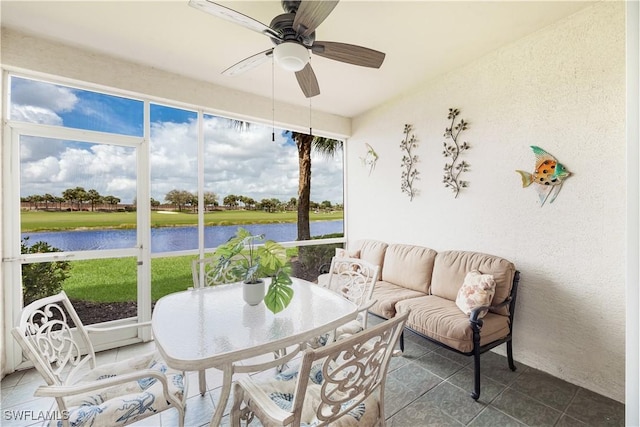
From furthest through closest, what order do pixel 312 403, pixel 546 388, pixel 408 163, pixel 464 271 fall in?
pixel 408 163 < pixel 464 271 < pixel 546 388 < pixel 312 403

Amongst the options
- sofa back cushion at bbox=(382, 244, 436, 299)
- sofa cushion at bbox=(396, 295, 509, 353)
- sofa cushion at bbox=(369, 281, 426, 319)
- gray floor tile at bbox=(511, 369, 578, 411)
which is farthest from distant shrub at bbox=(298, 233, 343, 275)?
gray floor tile at bbox=(511, 369, 578, 411)

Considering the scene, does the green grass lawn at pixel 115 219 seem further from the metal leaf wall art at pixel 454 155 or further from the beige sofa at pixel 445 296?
the metal leaf wall art at pixel 454 155

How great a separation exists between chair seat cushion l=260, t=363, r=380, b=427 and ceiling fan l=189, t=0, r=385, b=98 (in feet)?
6.04

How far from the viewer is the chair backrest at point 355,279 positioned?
7.47 ft

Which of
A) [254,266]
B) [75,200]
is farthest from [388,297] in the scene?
[75,200]

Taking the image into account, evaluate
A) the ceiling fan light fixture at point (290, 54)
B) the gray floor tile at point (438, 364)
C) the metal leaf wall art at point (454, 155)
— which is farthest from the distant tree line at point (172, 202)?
the gray floor tile at point (438, 364)

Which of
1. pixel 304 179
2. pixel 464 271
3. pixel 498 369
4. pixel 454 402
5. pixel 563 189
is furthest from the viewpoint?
pixel 304 179

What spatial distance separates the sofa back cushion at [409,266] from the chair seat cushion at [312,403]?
1853mm

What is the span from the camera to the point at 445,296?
2672 mm

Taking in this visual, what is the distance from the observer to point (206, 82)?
10.3 feet

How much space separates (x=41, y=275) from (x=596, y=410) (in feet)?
15.1

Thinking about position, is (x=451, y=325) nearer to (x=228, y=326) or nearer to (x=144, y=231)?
(x=228, y=326)

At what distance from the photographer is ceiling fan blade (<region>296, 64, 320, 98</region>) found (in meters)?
2.08

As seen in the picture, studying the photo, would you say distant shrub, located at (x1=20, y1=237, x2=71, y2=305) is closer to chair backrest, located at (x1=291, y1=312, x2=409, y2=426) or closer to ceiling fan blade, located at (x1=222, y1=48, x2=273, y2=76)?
ceiling fan blade, located at (x1=222, y1=48, x2=273, y2=76)
